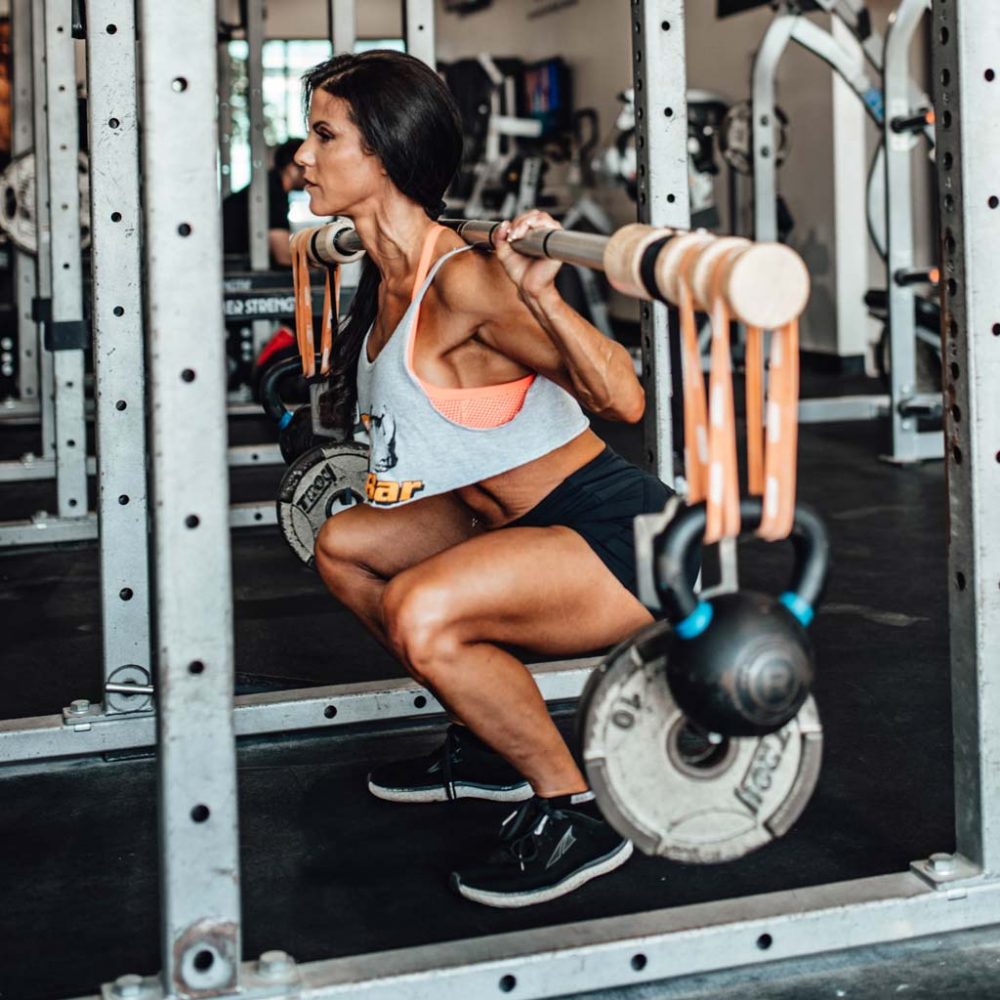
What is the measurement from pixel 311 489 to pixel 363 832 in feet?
1.86

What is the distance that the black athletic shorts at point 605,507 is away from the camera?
5.80ft

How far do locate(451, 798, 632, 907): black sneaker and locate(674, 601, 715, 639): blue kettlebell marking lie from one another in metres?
0.63

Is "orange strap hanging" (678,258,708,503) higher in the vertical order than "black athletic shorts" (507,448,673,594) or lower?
higher

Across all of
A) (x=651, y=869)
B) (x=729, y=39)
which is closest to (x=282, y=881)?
(x=651, y=869)

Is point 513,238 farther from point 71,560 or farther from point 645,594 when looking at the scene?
point 71,560

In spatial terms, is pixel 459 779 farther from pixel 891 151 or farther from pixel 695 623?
pixel 891 151

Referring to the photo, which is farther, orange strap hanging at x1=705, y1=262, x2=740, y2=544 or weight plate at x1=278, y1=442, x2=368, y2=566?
weight plate at x1=278, y1=442, x2=368, y2=566

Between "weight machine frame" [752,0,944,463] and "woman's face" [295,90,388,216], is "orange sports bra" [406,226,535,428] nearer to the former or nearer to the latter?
"woman's face" [295,90,388,216]

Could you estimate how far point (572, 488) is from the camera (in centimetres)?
182

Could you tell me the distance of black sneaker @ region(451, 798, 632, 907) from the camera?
1.76 m

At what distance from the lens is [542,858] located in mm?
1785

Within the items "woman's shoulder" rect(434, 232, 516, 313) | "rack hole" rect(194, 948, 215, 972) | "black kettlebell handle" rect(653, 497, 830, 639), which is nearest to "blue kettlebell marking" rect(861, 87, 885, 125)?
"woman's shoulder" rect(434, 232, 516, 313)

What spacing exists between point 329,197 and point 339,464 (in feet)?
1.94

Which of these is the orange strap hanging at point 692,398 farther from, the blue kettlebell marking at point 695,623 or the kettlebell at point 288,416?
the kettlebell at point 288,416
